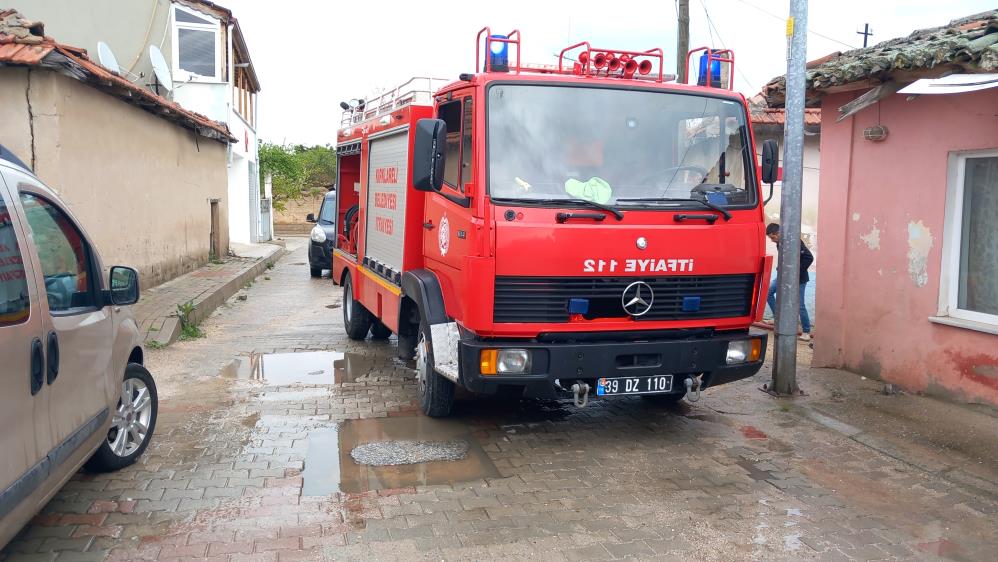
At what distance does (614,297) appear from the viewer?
214 inches

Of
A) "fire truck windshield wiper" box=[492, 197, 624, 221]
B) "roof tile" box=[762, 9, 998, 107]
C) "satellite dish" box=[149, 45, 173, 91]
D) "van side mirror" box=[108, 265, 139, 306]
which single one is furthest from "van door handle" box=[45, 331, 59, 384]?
"satellite dish" box=[149, 45, 173, 91]

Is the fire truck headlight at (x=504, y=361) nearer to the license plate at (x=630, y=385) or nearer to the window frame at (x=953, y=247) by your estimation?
the license plate at (x=630, y=385)

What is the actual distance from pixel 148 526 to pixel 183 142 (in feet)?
43.0

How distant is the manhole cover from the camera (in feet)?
17.9

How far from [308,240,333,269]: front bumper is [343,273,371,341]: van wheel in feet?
24.0

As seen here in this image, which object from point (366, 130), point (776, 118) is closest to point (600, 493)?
point (366, 130)

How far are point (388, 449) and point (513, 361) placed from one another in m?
1.17

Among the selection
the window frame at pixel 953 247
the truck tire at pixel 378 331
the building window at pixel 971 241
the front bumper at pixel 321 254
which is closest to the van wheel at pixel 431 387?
the truck tire at pixel 378 331

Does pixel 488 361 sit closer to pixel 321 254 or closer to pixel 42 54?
pixel 42 54

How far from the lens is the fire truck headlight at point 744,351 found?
583 cm

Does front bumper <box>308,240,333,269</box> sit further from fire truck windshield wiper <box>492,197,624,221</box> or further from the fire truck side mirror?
fire truck windshield wiper <box>492,197,624,221</box>

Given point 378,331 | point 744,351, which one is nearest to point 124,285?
point 744,351

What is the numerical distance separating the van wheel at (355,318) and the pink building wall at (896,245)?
5.21 meters

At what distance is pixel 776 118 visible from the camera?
14.5 metres
